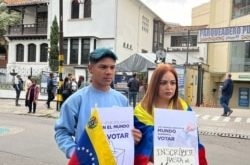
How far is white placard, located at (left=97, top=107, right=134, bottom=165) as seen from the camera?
113 inches

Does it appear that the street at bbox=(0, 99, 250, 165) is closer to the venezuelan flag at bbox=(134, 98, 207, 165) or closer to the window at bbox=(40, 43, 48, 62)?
the venezuelan flag at bbox=(134, 98, 207, 165)

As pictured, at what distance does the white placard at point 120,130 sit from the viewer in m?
2.88

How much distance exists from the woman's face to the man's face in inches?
16.2

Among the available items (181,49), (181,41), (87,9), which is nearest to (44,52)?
(87,9)

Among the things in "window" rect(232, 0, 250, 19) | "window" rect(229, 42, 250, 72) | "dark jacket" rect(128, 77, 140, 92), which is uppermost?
"window" rect(232, 0, 250, 19)

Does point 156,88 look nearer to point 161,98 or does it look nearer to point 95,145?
point 161,98

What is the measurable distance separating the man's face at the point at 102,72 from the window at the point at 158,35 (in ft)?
145

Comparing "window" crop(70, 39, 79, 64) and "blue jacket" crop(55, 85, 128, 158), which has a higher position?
"window" crop(70, 39, 79, 64)

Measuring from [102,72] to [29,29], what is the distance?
4022 centimetres

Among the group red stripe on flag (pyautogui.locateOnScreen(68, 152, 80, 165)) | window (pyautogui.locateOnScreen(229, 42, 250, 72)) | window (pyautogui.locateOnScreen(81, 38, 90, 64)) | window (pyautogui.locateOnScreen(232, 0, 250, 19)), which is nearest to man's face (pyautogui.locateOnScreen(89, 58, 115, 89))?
red stripe on flag (pyautogui.locateOnScreen(68, 152, 80, 165))

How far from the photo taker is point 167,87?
3.28m

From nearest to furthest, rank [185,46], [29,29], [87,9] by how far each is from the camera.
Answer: [87,9] < [29,29] < [185,46]

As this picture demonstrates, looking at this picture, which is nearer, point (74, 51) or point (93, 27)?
point (93, 27)

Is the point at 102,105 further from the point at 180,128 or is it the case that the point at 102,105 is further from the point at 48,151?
the point at 48,151
